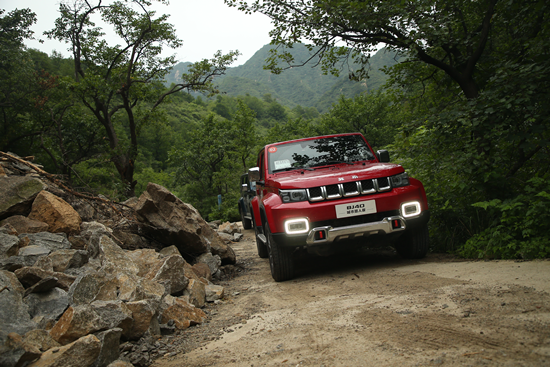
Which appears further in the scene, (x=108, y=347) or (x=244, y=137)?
(x=244, y=137)

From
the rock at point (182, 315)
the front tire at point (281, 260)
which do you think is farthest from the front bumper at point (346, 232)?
the rock at point (182, 315)

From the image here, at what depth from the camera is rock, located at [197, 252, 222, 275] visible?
6.34 metres

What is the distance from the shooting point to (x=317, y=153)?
601 centimetres

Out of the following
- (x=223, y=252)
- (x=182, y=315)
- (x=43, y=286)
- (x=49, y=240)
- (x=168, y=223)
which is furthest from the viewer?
(x=223, y=252)

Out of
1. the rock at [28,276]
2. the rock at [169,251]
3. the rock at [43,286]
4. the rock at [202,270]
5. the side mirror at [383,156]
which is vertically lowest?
the rock at [202,270]

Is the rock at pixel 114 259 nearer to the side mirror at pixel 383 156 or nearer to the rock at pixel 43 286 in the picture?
the rock at pixel 43 286

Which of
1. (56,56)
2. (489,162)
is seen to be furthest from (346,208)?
(56,56)

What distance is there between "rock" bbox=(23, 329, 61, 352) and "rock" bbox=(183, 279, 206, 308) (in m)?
1.76

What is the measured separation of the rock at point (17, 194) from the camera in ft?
16.9

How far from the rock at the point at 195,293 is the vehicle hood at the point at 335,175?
1.61 meters

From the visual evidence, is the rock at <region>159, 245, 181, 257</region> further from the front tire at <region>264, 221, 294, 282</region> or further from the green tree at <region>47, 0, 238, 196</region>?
the green tree at <region>47, 0, 238, 196</region>

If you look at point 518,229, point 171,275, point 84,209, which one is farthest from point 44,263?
point 518,229

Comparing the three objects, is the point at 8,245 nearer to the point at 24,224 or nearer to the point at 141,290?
the point at 24,224

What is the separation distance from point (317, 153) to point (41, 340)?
4.34 metres
